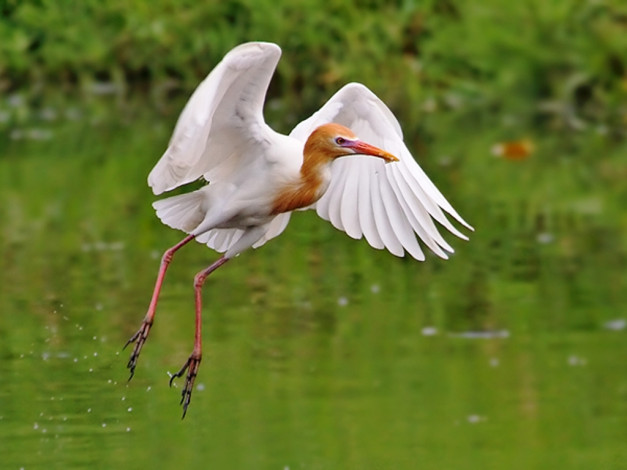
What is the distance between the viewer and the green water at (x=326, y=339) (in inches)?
270

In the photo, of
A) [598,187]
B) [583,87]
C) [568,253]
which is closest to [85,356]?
[568,253]

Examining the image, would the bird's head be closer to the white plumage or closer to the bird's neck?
the bird's neck

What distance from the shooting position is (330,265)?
10234 millimetres

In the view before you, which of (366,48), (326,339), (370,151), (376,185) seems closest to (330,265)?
(326,339)

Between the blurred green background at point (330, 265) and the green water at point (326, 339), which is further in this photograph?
the blurred green background at point (330, 265)

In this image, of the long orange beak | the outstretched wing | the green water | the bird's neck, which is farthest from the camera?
the green water

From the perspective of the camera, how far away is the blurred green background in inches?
277

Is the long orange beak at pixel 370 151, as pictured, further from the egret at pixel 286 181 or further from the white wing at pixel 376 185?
the white wing at pixel 376 185

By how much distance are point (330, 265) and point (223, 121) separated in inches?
173

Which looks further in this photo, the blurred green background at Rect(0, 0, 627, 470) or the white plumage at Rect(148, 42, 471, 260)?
the blurred green background at Rect(0, 0, 627, 470)

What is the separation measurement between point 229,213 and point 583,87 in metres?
10.1

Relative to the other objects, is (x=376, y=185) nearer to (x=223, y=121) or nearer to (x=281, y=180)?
(x=281, y=180)

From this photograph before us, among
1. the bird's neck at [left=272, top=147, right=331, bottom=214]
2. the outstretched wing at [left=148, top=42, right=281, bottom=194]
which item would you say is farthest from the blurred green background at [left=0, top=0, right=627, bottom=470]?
the outstretched wing at [left=148, top=42, right=281, bottom=194]

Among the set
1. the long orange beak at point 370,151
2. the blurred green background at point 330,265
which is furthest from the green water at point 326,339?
the long orange beak at point 370,151
